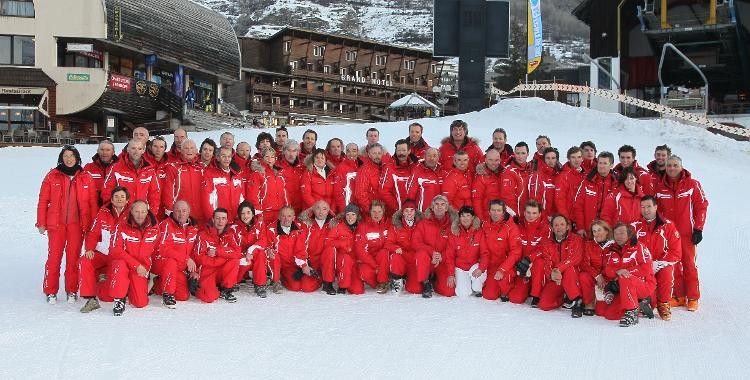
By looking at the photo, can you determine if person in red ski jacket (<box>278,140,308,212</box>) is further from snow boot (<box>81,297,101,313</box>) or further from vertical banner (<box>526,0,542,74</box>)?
vertical banner (<box>526,0,542,74</box>)

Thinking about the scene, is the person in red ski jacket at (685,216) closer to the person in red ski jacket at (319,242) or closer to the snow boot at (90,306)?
the person in red ski jacket at (319,242)

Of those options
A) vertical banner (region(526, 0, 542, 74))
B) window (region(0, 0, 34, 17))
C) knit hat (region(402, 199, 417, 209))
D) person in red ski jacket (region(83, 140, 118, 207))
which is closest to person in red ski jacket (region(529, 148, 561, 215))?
knit hat (region(402, 199, 417, 209))

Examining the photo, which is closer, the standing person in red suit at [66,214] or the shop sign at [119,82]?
the standing person in red suit at [66,214]

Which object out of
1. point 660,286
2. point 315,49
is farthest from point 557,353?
point 315,49

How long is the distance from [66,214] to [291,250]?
202 centimetres

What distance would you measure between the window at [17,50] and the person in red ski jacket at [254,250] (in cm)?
2601

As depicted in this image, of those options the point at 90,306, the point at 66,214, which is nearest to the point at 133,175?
the point at 66,214

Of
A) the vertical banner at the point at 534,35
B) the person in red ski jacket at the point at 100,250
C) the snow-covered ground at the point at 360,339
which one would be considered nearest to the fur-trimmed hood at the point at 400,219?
the snow-covered ground at the point at 360,339

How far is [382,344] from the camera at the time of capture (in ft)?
15.1

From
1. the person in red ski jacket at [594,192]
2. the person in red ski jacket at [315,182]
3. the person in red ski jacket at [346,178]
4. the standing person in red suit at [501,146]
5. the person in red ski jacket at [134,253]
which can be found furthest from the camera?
the standing person in red suit at [501,146]

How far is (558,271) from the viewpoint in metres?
5.74

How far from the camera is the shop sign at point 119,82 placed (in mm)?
29203

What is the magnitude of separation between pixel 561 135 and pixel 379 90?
38768 mm

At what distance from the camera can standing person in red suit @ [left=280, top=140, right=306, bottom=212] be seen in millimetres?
7020
